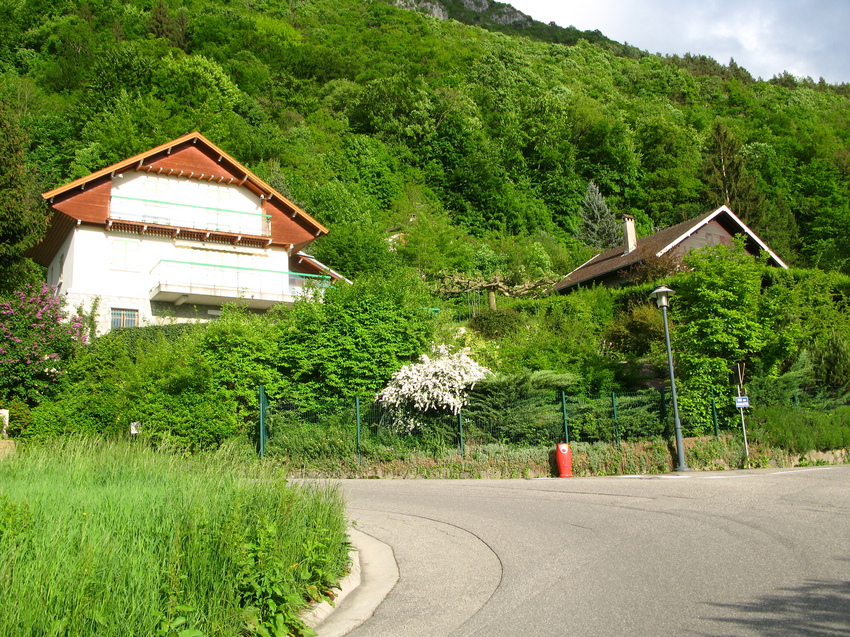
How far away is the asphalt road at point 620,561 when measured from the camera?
5656 mm

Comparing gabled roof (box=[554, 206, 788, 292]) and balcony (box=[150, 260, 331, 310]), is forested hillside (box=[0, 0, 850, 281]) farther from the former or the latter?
balcony (box=[150, 260, 331, 310])

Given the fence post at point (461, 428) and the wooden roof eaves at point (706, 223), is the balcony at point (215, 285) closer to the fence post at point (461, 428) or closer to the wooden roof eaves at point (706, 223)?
the fence post at point (461, 428)

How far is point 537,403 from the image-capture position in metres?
18.9

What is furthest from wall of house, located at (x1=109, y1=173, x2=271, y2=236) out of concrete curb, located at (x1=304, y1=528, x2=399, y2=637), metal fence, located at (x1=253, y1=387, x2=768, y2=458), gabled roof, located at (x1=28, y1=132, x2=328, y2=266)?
concrete curb, located at (x1=304, y1=528, x2=399, y2=637)

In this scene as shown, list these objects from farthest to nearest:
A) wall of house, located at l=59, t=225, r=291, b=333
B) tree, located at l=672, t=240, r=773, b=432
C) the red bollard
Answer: wall of house, located at l=59, t=225, r=291, b=333 < tree, located at l=672, t=240, r=773, b=432 < the red bollard

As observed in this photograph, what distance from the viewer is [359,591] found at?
7039mm

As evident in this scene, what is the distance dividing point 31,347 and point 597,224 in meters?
54.2

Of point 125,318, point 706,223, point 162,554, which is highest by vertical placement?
point 706,223

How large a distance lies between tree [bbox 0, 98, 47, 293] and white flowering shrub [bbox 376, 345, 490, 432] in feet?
31.6

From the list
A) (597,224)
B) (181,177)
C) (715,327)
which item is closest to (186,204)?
(181,177)

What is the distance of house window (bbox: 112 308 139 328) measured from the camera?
32500mm

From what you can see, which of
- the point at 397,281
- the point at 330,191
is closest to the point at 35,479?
the point at 397,281

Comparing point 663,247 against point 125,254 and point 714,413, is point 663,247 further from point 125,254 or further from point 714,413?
point 125,254

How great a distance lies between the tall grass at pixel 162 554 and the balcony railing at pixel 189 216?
28.3 metres
